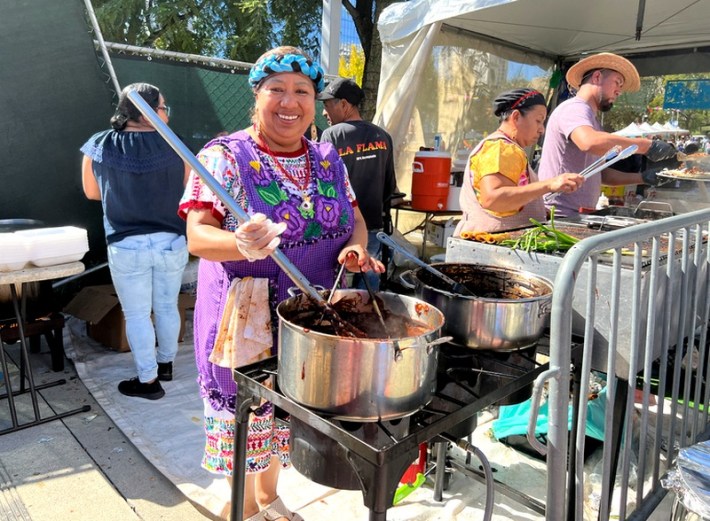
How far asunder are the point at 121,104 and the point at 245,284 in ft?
6.99

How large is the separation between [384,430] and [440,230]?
5.34 meters

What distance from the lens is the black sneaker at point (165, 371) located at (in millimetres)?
3816

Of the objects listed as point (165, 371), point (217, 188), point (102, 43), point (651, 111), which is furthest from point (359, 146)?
point (651, 111)

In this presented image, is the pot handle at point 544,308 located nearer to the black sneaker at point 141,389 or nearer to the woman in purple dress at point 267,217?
the woman in purple dress at point 267,217

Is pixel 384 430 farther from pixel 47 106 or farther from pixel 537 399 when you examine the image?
pixel 47 106

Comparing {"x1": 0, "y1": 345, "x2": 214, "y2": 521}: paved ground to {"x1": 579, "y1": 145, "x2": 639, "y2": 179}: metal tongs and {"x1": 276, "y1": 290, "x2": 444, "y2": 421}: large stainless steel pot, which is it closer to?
{"x1": 276, "y1": 290, "x2": 444, "y2": 421}: large stainless steel pot

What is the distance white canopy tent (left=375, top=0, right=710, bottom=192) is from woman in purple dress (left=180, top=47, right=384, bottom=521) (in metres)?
4.20

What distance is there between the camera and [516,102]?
9.04 feet

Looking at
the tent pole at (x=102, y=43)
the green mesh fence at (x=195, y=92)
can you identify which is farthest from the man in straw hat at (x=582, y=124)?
the tent pole at (x=102, y=43)

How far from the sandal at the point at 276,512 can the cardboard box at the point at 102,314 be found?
2.47 m

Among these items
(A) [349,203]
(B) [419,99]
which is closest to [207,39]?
(B) [419,99]

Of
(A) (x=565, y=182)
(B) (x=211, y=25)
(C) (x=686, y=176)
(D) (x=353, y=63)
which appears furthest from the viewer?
(D) (x=353, y=63)

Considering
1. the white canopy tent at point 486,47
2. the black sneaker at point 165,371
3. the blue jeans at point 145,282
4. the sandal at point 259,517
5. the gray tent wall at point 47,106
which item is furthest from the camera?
the white canopy tent at point 486,47

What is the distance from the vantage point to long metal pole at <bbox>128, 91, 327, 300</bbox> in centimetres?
127
